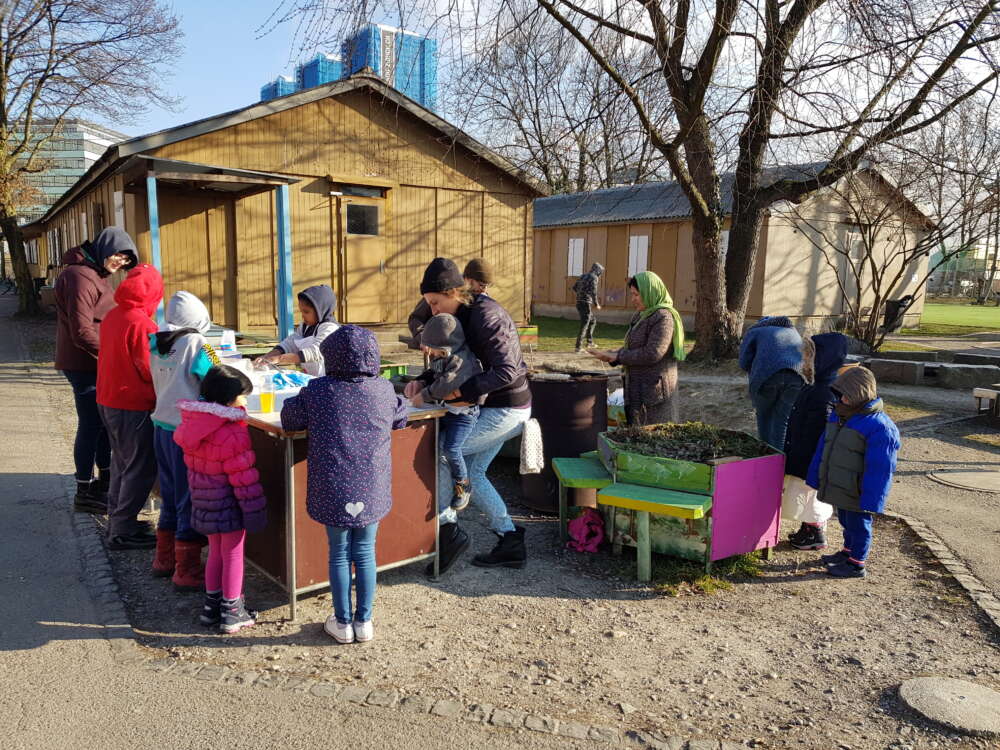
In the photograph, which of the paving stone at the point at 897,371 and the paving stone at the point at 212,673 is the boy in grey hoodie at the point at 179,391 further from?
the paving stone at the point at 897,371

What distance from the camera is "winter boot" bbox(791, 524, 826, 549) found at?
5.06m

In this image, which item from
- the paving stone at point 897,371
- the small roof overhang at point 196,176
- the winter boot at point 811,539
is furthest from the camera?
the paving stone at point 897,371

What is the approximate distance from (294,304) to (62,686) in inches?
445

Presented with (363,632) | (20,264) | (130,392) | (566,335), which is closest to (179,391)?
(130,392)

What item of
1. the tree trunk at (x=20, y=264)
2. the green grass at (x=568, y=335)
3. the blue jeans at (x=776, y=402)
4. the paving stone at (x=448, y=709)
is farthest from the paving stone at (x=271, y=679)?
the tree trunk at (x=20, y=264)

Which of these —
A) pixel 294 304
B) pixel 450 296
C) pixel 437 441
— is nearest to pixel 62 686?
pixel 437 441

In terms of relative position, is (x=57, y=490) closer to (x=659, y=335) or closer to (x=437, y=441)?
(x=437, y=441)

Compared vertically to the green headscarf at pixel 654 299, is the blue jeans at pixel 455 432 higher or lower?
lower

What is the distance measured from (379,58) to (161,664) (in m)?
5.58

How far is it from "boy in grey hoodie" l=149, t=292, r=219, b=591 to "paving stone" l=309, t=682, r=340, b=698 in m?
1.35

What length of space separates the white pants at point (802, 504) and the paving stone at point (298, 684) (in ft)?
10.4

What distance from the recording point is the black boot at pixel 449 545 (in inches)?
182

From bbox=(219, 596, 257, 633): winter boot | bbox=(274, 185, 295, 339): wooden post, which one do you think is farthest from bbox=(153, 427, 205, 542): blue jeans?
bbox=(274, 185, 295, 339): wooden post

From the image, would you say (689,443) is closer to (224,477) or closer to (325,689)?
(325,689)
